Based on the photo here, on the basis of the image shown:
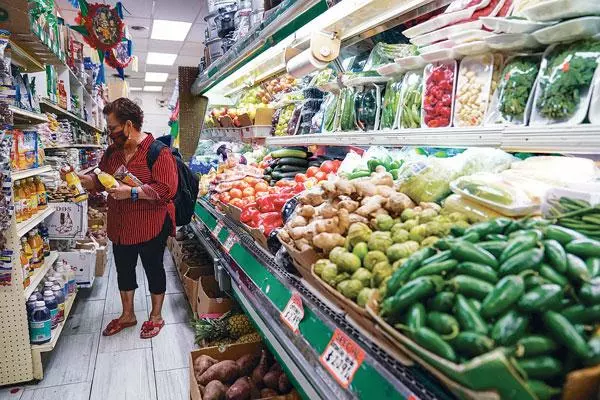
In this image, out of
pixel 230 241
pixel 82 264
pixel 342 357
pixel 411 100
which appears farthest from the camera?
pixel 82 264

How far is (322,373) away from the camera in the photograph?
1279 mm

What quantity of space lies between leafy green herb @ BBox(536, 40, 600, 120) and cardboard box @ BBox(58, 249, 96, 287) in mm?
4028

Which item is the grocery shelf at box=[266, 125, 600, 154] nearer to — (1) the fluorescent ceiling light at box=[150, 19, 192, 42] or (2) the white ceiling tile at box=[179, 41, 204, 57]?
(1) the fluorescent ceiling light at box=[150, 19, 192, 42]

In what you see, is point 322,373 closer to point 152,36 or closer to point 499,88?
point 499,88

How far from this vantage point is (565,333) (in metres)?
0.73

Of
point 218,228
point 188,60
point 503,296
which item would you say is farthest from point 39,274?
point 188,60

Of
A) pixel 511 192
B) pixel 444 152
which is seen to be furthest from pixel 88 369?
pixel 511 192

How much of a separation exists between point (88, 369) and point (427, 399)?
2804 mm

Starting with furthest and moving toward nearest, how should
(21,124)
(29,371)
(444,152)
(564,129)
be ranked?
(21,124)
(29,371)
(444,152)
(564,129)

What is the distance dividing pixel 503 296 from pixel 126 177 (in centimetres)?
285

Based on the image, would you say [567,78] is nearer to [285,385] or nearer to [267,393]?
[285,385]

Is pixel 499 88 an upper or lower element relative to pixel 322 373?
upper

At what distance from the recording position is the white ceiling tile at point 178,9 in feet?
25.3

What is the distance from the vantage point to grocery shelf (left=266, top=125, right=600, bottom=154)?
111cm
